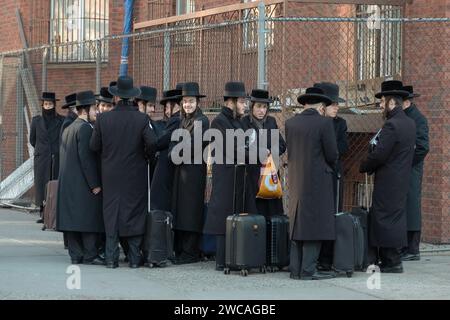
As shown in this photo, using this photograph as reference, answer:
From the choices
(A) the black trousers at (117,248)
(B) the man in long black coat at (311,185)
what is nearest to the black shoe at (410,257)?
(B) the man in long black coat at (311,185)

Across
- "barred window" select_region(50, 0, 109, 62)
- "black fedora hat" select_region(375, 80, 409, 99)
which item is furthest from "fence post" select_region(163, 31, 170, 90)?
"barred window" select_region(50, 0, 109, 62)

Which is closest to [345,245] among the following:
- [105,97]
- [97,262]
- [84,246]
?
[97,262]

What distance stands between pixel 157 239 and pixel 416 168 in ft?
10.3

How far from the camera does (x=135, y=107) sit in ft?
39.2

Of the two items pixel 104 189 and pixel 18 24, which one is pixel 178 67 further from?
pixel 18 24

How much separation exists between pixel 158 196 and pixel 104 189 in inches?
39.8

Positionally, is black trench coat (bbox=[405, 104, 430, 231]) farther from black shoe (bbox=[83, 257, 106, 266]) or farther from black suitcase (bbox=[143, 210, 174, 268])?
black shoe (bbox=[83, 257, 106, 266])

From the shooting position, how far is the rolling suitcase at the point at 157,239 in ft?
38.4

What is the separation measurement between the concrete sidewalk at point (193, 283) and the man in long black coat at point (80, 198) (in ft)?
0.96

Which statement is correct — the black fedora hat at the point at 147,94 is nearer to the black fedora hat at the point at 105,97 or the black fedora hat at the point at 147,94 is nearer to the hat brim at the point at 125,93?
the black fedora hat at the point at 105,97

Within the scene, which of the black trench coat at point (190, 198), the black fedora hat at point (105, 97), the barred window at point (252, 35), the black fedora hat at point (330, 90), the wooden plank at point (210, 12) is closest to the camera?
the black fedora hat at point (330, 90)

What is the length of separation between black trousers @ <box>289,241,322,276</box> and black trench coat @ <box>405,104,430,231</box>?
72.1 inches

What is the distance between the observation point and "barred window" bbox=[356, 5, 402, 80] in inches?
567

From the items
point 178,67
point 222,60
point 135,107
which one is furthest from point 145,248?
point 178,67
